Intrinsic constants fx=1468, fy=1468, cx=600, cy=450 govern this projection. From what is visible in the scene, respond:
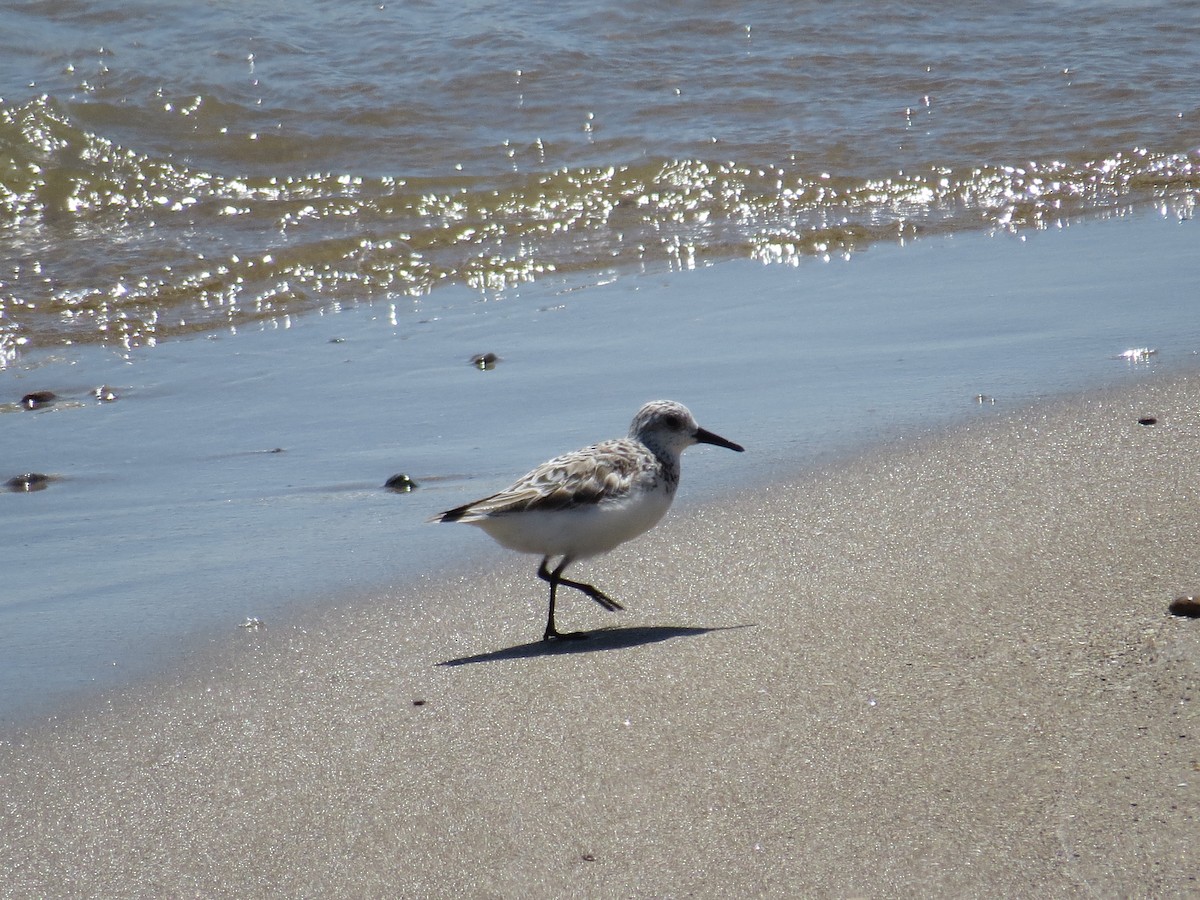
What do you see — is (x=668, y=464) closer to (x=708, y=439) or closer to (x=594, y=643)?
(x=708, y=439)

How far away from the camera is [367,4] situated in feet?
45.4

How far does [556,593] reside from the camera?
14.9 ft

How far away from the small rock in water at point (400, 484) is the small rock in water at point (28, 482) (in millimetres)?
1382

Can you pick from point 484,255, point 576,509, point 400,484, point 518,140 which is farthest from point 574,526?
point 518,140

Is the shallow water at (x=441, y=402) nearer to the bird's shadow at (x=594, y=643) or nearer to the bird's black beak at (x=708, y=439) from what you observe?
the bird's black beak at (x=708, y=439)

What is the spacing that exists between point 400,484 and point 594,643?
1.66 m

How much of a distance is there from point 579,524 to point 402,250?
5.77m

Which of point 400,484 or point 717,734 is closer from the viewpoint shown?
point 717,734

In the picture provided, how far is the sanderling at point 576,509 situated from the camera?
4250 mm

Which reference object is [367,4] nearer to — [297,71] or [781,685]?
[297,71]

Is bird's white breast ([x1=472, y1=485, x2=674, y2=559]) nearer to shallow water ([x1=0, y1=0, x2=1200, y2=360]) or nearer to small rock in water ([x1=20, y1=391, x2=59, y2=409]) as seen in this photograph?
small rock in water ([x1=20, y1=391, x2=59, y2=409])

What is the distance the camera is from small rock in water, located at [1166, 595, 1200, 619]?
11.7 feet

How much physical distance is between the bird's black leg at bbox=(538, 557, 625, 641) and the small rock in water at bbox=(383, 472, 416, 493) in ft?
3.63

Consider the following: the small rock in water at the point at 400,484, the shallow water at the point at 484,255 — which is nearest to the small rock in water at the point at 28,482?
the shallow water at the point at 484,255
